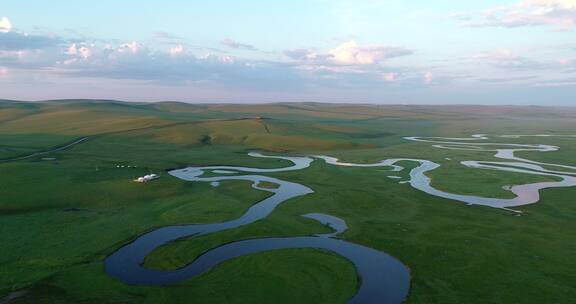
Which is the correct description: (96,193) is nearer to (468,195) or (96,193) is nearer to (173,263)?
(173,263)

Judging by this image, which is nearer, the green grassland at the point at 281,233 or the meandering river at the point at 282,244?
the green grassland at the point at 281,233

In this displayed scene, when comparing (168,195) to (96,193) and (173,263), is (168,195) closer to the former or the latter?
(96,193)

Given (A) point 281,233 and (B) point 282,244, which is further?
(A) point 281,233

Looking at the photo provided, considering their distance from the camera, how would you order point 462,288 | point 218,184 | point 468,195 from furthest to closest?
point 218,184, point 468,195, point 462,288

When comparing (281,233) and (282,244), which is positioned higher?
(281,233)

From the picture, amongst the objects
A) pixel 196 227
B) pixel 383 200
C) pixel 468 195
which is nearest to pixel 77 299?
pixel 196 227

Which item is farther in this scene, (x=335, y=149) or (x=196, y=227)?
(x=335, y=149)

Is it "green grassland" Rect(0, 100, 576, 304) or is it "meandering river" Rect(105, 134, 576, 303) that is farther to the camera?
"meandering river" Rect(105, 134, 576, 303)

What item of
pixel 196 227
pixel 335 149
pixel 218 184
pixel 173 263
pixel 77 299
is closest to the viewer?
pixel 77 299

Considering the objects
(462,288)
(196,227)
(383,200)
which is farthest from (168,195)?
(462,288)
